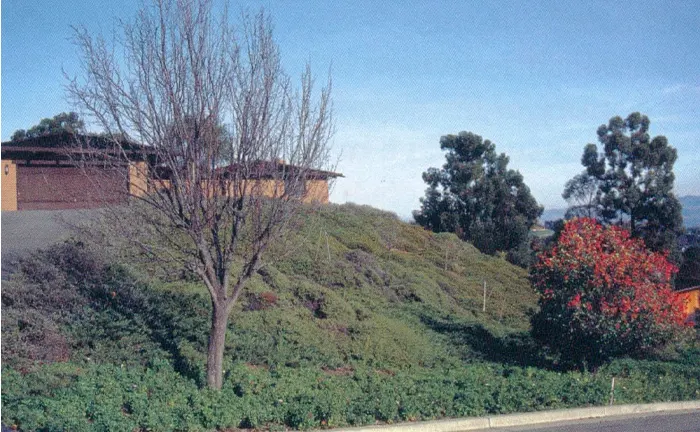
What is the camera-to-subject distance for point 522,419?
9.14 m

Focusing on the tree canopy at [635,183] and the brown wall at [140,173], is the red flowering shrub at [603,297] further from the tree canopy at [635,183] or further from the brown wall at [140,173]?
the tree canopy at [635,183]

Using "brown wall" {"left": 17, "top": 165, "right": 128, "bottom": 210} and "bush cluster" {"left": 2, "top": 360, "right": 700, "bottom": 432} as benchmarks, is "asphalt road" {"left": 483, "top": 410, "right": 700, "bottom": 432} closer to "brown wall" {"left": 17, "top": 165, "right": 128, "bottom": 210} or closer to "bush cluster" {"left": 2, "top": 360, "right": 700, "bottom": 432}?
"bush cluster" {"left": 2, "top": 360, "right": 700, "bottom": 432}

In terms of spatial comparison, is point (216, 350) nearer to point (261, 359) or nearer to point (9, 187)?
point (261, 359)

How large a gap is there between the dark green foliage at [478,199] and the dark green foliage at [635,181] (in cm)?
567

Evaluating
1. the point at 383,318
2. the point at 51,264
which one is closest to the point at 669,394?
the point at 383,318

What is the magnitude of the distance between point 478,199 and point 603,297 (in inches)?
1276

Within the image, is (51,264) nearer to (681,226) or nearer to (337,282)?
(337,282)

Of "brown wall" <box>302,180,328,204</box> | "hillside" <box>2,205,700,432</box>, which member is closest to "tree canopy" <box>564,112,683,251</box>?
"hillside" <box>2,205,700,432</box>

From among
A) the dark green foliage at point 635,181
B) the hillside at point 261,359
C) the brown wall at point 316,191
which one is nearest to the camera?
the hillside at point 261,359

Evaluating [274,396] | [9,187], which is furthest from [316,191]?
[9,187]

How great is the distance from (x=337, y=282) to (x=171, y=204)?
33.8 feet

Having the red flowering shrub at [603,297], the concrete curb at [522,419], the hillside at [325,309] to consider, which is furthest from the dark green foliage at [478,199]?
the concrete curb at [522,419]

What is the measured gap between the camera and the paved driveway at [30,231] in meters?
13.4

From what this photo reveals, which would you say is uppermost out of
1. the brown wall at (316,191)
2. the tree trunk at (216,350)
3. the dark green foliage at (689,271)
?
the brown wall at (316,191)
